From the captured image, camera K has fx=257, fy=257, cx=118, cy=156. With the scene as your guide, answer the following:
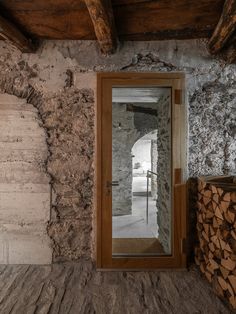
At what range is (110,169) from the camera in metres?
2.44

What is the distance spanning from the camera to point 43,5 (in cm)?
204

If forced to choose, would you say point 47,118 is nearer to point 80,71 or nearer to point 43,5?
point 80,71

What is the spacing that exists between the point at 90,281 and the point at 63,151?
1.21 metres

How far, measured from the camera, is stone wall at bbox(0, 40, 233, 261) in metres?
2.49

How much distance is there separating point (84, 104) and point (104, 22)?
2.54ft

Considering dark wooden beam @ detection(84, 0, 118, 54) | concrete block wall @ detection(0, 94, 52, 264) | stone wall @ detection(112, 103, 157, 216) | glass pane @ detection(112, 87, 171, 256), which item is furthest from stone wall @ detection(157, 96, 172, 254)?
stone wall @ detection(112, 103, 157, 216)

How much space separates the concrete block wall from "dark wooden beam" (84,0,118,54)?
0.93m

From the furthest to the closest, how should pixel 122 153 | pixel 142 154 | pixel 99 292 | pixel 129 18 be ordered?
1. pixel 142 154
2. pixel 122 153
3. pixel 129 18
4. pixel 99 292

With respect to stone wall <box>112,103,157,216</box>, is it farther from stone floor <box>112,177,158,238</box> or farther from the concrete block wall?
the concrete block wall

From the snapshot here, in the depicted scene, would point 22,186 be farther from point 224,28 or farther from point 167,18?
point 224,28

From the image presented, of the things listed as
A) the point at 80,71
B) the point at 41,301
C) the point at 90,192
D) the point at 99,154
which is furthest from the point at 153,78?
the point at 41,301

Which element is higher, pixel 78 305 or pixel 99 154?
pixel 99 154

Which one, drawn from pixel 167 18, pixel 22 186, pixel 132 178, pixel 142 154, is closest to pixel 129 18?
pixel 167 18

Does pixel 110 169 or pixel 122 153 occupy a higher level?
pixel 122 153
